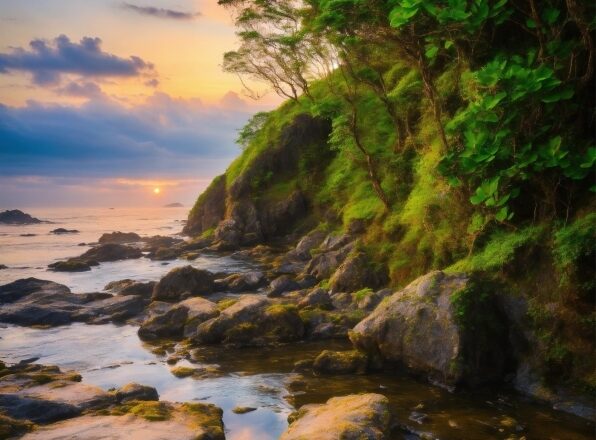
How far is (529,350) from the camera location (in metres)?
11.3

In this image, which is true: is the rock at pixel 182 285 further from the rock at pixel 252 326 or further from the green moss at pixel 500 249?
the green moss at pixel 500 249

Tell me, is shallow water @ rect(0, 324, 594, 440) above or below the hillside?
below

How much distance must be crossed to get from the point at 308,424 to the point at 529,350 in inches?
224

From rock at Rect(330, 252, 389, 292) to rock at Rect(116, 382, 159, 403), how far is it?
36.2ft

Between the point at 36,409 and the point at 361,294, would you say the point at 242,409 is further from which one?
the point at 361,294

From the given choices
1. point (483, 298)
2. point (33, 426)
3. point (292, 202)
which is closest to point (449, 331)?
point (483, 298)

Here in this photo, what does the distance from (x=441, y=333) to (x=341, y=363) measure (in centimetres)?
286

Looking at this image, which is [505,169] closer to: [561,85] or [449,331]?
[561,85]

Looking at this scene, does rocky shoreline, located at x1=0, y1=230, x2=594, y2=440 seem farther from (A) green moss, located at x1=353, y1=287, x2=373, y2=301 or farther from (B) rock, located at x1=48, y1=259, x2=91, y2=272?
(B) rock, located at x1=48, y1=259, x2=91, y2=272

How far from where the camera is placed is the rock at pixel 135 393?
1146cm

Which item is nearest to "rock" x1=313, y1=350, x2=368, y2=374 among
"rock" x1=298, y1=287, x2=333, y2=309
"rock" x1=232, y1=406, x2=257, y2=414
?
"rock" x1=232, y1=406, x2=257, y2=414

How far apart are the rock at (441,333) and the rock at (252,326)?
3660mm

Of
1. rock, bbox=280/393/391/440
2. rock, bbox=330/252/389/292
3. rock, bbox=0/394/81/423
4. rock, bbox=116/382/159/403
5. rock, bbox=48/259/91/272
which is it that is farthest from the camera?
rock, bbox=48/259/91/272

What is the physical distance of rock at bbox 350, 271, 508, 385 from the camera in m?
11.5
